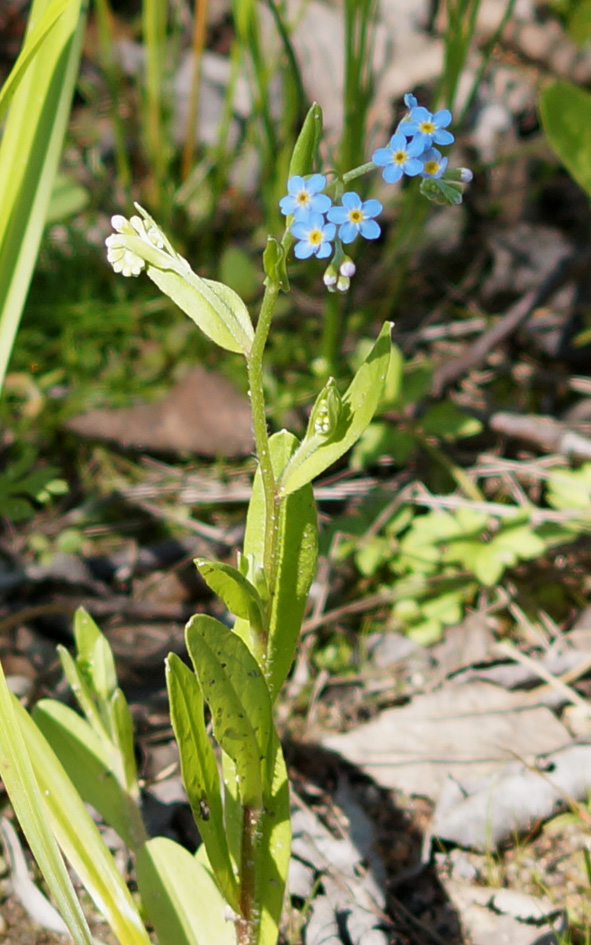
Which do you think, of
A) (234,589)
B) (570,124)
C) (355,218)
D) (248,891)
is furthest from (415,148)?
(570,124)

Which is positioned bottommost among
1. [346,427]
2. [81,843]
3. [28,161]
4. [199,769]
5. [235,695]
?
[81,843]

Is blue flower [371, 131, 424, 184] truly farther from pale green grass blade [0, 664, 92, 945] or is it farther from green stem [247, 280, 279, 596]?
pale green grass blade [0, 664, 92, 945]

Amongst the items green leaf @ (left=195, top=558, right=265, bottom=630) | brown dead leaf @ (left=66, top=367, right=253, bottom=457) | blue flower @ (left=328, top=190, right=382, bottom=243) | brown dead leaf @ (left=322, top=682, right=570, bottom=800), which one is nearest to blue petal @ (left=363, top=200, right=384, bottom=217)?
blue flower @ (left=328, top=190, right=382, bottom=243)

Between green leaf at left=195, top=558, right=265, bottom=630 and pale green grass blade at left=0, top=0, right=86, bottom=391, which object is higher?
pale green grass blade at left=0, top=0, right=86, bottom=391

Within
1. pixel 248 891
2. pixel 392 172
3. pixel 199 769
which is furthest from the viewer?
pixel 248 891

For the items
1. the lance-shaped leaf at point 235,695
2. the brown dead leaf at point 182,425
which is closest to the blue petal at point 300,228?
the lance-shaped leaf at point 235,695

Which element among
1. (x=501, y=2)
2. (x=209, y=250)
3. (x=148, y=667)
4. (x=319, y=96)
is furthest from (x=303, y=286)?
(x=501, y=2)

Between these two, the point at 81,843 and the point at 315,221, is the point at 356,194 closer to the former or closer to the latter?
the point at 315,221
